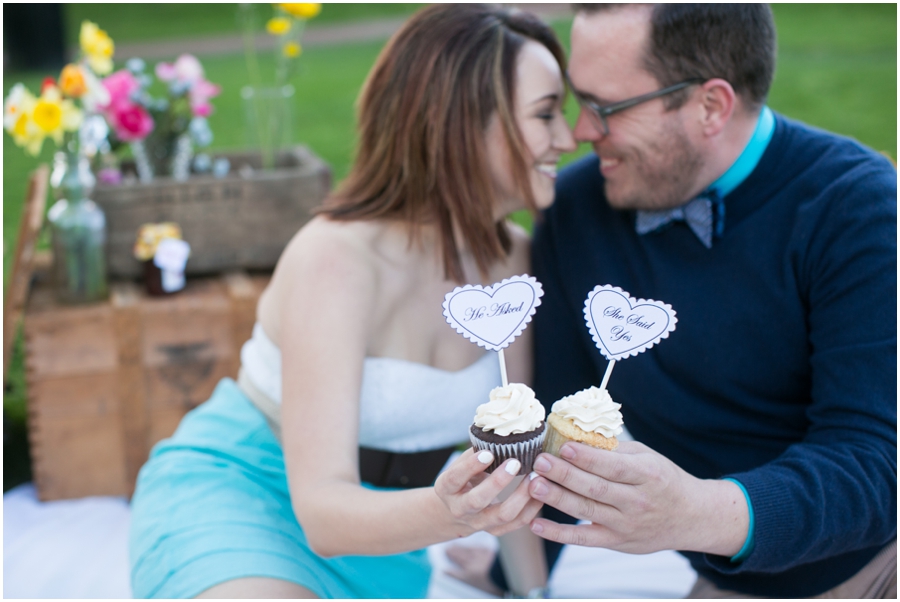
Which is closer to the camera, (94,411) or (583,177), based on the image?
(583,177)

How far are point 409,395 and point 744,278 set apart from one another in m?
0.77

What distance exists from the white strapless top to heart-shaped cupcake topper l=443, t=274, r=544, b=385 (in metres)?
0.61

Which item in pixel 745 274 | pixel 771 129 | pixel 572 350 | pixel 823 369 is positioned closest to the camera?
pixel 823 369

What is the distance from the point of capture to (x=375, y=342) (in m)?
1.85

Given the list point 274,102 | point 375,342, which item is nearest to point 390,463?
point 375,342

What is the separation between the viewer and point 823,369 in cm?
168

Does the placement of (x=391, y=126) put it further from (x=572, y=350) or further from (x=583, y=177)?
(x=572, y=350)

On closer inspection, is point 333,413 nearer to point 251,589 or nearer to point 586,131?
point 251,589

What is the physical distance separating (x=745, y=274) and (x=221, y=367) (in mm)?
1822

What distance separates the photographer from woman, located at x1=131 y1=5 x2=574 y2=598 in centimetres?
167

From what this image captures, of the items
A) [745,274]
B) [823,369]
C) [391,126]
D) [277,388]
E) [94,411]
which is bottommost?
[94,411]

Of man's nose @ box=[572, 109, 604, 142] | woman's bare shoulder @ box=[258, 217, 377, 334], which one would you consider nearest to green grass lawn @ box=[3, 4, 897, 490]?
man's nose @ box=[572, 109, 604, 142]

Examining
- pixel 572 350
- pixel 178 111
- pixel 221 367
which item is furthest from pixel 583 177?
pixel 178 111

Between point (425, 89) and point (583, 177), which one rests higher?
point (425, 89)
